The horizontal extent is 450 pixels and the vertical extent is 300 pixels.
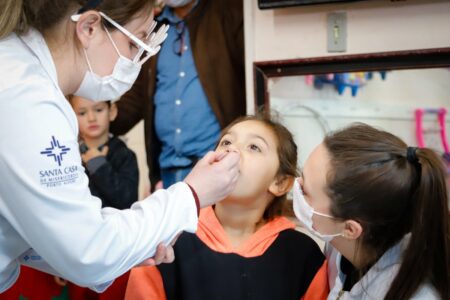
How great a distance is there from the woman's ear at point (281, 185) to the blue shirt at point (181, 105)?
60 centimetres

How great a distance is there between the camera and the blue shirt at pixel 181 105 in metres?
2.07

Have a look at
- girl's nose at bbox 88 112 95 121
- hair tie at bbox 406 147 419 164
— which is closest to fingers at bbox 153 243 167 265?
hair tie at bbox 406 147 419 164

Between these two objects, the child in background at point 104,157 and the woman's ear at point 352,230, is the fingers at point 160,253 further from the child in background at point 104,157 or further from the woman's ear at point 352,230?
the child in background at point 104,157

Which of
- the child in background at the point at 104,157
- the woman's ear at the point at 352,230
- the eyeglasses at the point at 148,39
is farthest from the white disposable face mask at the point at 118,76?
the child in background at the point at 104,157

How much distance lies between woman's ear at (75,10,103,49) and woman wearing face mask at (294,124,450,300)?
63cm

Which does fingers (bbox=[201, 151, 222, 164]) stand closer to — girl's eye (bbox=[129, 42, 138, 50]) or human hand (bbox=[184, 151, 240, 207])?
human hand (bbox=[184, 151, 240, 207])

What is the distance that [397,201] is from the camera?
1175mm

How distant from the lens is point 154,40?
51.4 inches

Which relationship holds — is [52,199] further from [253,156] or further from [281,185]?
[281,185]

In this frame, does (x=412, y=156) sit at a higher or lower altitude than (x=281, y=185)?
higher

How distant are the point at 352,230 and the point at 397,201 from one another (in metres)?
0.13

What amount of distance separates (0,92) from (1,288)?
500mm

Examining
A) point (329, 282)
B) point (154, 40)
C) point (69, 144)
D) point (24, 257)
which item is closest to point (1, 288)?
point (24, 257)

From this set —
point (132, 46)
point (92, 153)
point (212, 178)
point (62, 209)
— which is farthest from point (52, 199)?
point (92, 153)
